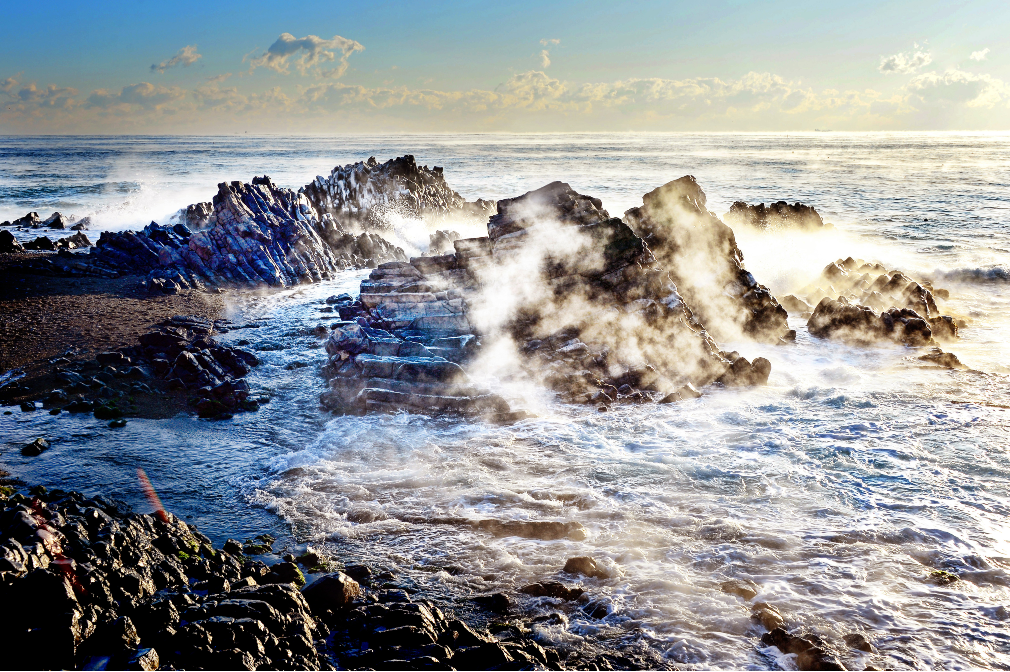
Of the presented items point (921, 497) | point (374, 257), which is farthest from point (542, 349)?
point (374, 257)

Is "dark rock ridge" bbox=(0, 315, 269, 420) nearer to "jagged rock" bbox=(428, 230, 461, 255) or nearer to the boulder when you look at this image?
the boulder

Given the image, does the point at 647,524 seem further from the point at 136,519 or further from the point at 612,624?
the point at 136,519

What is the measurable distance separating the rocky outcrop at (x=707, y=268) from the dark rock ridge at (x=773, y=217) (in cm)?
1596

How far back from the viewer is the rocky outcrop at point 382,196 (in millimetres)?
44528

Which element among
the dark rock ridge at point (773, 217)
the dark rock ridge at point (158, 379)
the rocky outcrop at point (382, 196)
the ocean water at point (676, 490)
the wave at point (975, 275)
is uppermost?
the rocky outcrop at point (382, 196)

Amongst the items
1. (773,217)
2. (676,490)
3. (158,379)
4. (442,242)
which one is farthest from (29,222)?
(773,217)

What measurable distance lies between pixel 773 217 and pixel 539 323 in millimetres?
25152

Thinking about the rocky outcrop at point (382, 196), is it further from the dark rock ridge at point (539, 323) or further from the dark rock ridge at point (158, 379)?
the dark rock ridge at point (158, 379)

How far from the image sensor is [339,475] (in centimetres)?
1387

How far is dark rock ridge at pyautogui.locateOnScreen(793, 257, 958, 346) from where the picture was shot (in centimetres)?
2245

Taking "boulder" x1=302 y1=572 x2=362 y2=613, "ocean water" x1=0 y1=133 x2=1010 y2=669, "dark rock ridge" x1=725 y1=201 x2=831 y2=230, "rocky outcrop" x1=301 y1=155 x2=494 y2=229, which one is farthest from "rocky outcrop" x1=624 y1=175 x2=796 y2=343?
"rocky outcrop" x1=301 y1=155 x2=494 y2=229

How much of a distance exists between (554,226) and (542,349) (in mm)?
4996

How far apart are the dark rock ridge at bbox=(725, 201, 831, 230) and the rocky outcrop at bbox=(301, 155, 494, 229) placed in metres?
19.7

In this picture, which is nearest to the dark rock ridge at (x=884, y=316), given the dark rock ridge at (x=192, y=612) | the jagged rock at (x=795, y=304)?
the jagged rock at (x=795, y=304)
